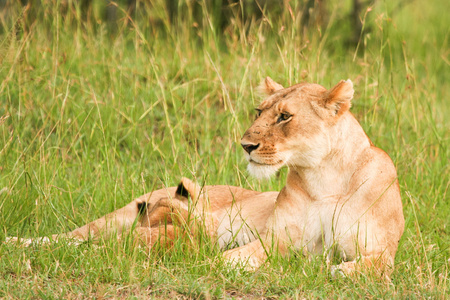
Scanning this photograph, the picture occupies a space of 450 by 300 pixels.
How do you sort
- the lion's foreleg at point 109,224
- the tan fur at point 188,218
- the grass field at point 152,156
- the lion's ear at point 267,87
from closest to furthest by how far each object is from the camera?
the grass field at point 152,156
the tan fur at point 188,218
the lion's foreleg at point 109,224
the lion's ear at point 267,87

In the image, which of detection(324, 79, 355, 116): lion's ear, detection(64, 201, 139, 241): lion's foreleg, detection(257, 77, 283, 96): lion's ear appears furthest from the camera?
detection(257, 77, 283, 96): lion's ear

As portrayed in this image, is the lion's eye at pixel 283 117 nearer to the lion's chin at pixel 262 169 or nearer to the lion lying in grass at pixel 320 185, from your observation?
the lion lying in grass at pixel 320 185

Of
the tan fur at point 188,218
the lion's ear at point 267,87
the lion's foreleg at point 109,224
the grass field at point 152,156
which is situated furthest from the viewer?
the lion's ear at point 267,87

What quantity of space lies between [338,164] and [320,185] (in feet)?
0.51

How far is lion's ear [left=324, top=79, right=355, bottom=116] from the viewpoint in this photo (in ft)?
11.7

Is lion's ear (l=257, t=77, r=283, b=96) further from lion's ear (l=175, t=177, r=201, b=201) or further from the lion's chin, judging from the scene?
lion's ear (l=175, t=177, r=201, b=201)

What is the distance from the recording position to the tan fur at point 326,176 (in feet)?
11.7

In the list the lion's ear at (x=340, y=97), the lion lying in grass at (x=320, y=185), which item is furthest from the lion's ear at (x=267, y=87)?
the lion's ear at (x=340, y=97)

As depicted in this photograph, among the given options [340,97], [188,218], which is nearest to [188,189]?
[188,218]

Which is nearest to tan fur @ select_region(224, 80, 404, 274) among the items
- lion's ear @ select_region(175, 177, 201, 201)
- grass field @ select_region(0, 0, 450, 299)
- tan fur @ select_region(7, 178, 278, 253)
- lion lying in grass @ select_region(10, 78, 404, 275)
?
lion lying in grass @ select_region(10, 78, 404, 275)

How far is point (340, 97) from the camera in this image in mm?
3582

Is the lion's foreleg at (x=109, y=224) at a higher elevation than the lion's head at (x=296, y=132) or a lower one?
lower

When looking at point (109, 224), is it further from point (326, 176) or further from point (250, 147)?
point (326, 176)

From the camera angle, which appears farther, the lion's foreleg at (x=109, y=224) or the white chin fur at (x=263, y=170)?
the lion's foreleg at (x=109, y=224)
